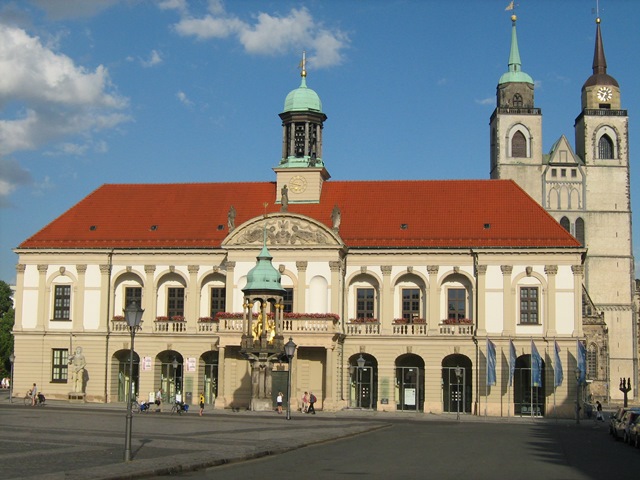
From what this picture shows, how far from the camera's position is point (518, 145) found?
10306 centimetres

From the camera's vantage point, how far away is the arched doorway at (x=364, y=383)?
6091 cm

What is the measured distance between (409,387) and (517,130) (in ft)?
163

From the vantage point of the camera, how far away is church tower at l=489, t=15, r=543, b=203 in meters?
101

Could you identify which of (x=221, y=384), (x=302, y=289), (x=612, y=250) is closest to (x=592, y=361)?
(x=612, y=250)

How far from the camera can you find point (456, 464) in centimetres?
2520

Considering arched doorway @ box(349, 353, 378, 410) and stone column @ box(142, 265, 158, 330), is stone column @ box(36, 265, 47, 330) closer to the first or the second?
stone column @ box(142, 265, 158, 330)

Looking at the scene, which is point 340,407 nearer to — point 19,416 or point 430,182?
point 430,182

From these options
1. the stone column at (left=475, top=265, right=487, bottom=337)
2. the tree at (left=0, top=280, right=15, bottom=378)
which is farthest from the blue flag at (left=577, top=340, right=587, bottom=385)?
the tree at (left=0, top=280, right=15, bottom=378)

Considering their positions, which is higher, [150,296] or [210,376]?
[150,296]

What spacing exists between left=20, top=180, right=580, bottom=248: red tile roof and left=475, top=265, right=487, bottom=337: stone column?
1.72m

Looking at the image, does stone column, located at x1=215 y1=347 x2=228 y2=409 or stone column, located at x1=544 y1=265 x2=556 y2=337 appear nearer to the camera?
stone column, located at x1=215 y1=347 x2=228 y2=409

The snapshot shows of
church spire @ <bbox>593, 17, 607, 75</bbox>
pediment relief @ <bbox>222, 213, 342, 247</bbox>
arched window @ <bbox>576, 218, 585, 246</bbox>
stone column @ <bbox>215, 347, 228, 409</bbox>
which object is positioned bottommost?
stone column @ <bbox>215, 347, 228, 409</bbox>

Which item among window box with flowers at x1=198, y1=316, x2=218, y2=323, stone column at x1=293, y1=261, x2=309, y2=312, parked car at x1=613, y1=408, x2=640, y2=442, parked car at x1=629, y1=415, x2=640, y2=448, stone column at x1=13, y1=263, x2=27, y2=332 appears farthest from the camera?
stone column at x1=13, y1=263, x2=27, y2=332

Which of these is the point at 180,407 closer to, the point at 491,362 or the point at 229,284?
the point at 229,284
